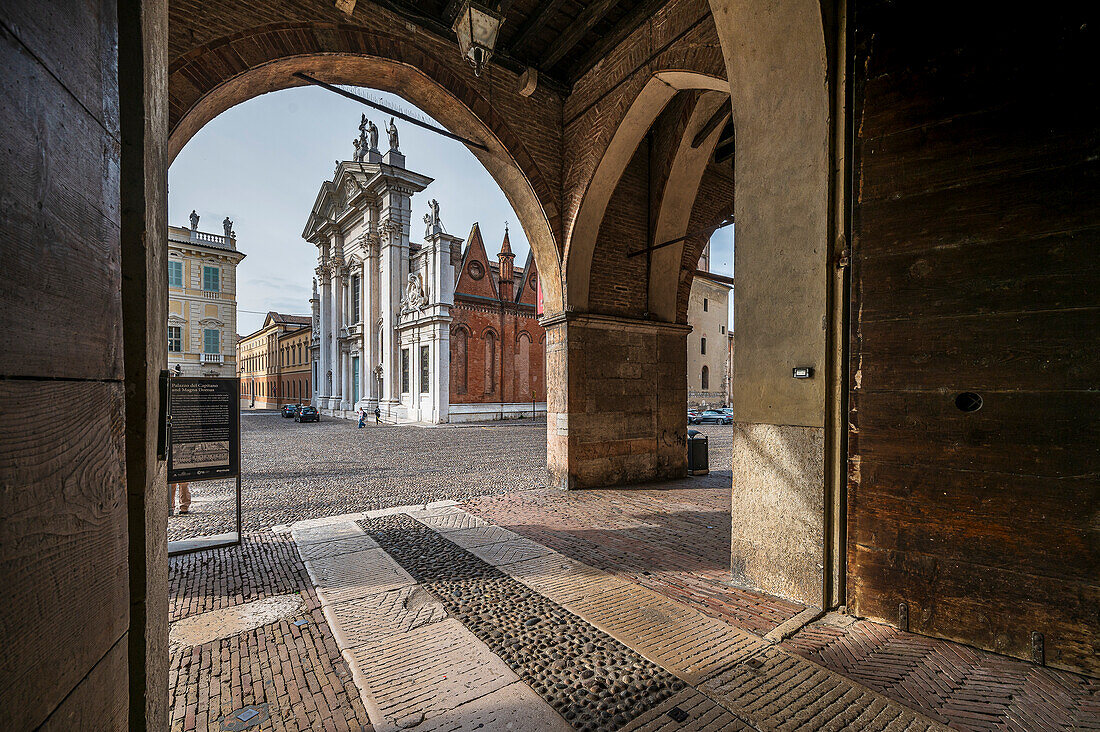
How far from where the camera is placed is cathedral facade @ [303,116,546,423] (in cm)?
2595

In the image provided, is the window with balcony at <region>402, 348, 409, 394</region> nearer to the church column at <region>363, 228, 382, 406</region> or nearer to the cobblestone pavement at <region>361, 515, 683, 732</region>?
the church column at <region>363, 228, 382, 406</region>

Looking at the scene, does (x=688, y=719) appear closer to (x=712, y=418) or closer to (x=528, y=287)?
(x=528, y=287)

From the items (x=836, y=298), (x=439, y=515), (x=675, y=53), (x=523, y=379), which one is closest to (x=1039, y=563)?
(x=836, y=298)

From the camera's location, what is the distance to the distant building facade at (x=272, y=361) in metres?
47.2

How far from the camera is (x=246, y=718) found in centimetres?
253

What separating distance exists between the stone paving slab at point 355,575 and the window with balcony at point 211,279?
114 feet

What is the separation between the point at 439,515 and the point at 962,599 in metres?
5.46

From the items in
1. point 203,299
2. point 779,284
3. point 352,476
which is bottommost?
point 352,476

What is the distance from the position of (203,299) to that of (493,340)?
66.0 feet

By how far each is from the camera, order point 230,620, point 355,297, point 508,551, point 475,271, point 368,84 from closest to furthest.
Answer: point 230,620
point 508,551
point 368,84
point 475,271
point 355,297

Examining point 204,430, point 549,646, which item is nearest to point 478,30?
point 204,430

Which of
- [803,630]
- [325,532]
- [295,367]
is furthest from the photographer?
[295,367]

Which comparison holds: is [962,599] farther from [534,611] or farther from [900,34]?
[900,34]

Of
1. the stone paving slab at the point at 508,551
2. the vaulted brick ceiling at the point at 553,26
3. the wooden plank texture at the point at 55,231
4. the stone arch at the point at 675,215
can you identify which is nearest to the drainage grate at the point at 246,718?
the wooden plank texture at the point at 55,231
